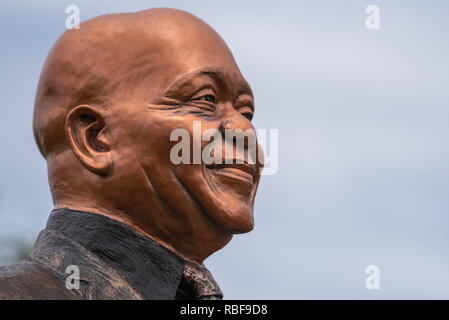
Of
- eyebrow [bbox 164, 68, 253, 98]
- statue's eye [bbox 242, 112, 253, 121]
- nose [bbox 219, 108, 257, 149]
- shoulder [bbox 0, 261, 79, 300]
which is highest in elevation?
eyebrow [bbox 164, 68, 253, 98]

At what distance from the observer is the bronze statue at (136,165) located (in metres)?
6.52

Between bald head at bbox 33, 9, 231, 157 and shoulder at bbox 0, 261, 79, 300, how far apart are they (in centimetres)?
89

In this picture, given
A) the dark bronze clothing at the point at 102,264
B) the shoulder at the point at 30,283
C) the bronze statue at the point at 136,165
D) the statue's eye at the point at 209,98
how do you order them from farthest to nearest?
the statue's eye at the point at 209,98, the bronze statue at the point at 136,165, the dark bronze clothing at the point at 102,264, the shoulder at the point at 30,283

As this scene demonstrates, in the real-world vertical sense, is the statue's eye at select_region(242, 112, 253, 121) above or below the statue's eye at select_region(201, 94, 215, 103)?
below

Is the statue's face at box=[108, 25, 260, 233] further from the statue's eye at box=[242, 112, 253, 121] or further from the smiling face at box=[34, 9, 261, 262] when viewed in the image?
the statue's eye at box=[242, 112, 253, 121]

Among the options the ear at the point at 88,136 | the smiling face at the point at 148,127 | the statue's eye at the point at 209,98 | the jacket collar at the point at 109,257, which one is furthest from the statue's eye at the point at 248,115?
the jacket collar at the point at 109,257

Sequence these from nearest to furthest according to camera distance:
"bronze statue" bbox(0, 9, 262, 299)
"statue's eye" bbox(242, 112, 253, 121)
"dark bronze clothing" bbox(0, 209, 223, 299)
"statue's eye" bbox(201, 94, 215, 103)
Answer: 1. "dark bronze clothing" bbox(0, 209, 223, 299)
2. "bronze statue" bbox(0, 9, 262, 299)
3. "statue's eye" bbox(201, 94, 215, 103)
4. "statue's eye" bbox(242, 112, 253, 121)

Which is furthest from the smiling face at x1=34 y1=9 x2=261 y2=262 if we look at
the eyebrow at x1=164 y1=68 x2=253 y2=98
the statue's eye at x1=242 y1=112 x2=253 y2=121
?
the statue's eye at x1=242 y1=112 x2=253 y2=121

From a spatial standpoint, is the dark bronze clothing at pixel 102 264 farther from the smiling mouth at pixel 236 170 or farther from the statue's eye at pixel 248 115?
the statue's eye at pixel 248 115

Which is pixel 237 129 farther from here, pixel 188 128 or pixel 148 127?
pixel 148 127

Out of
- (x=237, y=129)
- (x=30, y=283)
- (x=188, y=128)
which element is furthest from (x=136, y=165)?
(x=30, y=283)

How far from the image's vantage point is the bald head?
22.0 feet
